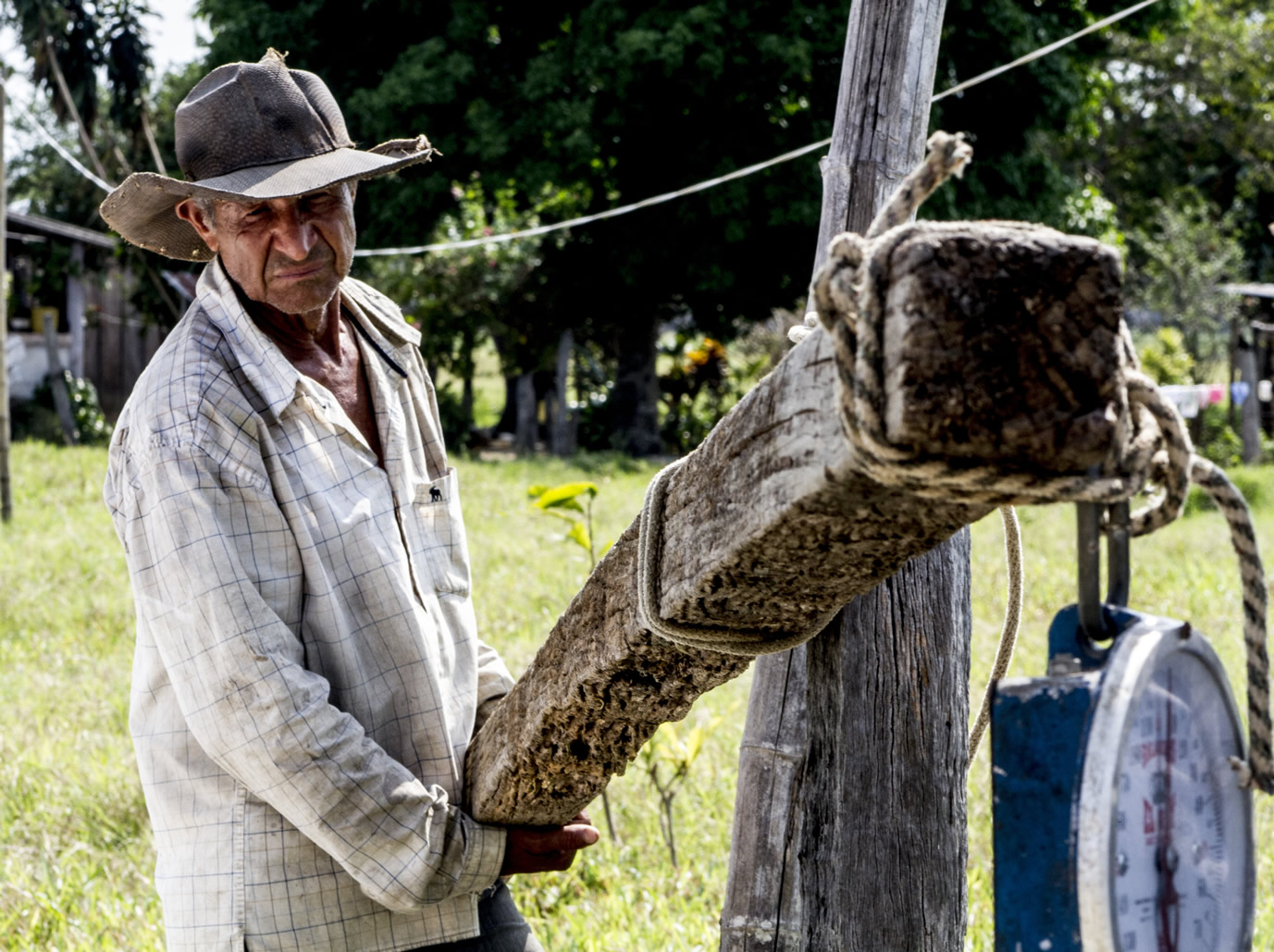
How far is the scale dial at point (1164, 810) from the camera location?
88cm

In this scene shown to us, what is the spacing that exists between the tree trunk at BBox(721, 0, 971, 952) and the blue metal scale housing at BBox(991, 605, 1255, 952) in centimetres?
79

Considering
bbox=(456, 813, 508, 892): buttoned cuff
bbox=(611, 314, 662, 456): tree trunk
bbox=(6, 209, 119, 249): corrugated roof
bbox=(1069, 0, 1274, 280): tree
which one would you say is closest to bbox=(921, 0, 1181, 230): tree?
bbox=(611, 314, 662, 456): tree trunk

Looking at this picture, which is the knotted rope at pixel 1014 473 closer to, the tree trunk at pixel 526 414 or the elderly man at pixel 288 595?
the elderly man at pixel 288 595

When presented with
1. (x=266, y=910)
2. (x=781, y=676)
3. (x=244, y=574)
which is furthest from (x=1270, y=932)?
(x=244, y=574)

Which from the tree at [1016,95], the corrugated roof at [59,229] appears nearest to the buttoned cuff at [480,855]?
the tree at [1016,95]

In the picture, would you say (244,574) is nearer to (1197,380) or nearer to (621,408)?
(621,408)

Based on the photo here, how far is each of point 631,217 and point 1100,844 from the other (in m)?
13.5

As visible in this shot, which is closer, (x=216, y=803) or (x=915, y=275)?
(x=915, y=275)

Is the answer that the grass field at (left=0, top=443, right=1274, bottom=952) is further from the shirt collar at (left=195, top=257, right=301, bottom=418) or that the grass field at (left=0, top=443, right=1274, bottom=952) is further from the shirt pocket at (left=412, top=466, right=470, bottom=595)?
the shirt collar at (left=195, top=257, right=301, bottom=418)

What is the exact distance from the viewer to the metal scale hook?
0.94 metres

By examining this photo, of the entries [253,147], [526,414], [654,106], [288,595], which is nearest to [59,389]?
[526,414]

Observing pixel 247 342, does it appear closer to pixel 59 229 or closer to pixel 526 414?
pixel 526 414

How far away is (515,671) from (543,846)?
3.68 metres

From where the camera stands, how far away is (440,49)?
1266 centimetres
